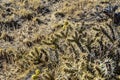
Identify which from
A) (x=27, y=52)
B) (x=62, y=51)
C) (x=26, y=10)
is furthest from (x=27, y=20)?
(x=62, y=51)

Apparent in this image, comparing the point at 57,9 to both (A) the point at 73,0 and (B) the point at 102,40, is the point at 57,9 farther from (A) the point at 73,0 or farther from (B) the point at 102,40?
(B) the point at 102,40

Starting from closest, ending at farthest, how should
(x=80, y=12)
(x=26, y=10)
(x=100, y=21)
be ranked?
(x=100, y=21) → (x=80, y=12) → (x=26, y=10)

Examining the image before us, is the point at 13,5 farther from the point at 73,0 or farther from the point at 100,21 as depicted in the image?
the point at 100,21

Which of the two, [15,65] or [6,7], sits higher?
[6,7]

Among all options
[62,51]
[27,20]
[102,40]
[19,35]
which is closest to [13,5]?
[27,20]

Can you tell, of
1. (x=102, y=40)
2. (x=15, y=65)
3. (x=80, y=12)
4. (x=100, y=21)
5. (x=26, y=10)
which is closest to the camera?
(x=102, y=40)

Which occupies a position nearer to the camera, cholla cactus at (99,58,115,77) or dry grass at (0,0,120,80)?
cholla cactus at (99,58,115,77)

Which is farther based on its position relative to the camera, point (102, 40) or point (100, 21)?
point (100, 21)

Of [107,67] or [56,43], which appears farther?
[56,43]

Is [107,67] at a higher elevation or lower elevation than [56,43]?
lower

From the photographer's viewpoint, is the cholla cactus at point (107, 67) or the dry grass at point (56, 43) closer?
the cholla cactus at point (107, 67)
